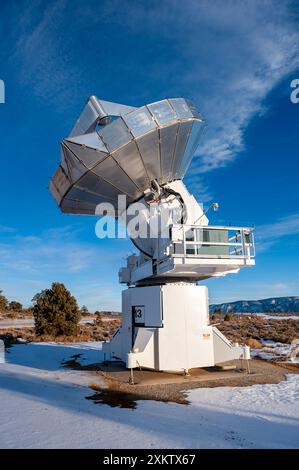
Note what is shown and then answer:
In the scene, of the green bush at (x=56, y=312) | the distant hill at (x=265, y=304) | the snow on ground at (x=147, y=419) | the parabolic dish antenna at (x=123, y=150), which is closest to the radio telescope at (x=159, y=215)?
the parabolic dish antenna at (x=123, y=150)

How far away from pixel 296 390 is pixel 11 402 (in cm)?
714

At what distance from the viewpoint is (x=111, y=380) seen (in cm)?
1164

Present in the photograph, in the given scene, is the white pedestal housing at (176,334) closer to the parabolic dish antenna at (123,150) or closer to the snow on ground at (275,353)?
the parabolic dish antenna at (123,150)

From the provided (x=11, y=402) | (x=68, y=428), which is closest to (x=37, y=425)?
(x=68, y=428)

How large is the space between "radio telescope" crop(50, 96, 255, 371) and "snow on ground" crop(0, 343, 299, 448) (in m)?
2.44

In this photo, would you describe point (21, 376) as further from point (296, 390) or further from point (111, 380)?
point (296, 390)

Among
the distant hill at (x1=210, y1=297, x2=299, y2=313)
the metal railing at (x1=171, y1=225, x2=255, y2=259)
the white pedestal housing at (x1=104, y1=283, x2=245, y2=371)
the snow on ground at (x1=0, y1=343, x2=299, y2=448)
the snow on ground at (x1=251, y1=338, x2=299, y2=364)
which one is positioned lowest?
the snow on ground at (x1=0, y1=343, x2=299, y2=448)

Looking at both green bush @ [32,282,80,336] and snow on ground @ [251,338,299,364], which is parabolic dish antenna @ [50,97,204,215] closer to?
snow on ground @ [251,338,299,364]

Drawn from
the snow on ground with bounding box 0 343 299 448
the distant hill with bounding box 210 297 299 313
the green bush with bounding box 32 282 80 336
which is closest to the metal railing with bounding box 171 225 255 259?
the snow on ground with bounding box 0 343 299 448

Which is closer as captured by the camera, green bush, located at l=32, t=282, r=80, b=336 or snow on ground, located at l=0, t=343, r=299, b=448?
snow on ground, located at l=0, t=343, r=299, b=448

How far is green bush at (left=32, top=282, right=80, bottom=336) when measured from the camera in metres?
25.1

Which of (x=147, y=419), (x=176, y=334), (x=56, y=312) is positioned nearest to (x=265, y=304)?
(x=56, y=312)

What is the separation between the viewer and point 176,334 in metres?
12.4

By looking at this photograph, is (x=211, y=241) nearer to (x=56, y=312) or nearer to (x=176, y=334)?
(x=176, y=334)
